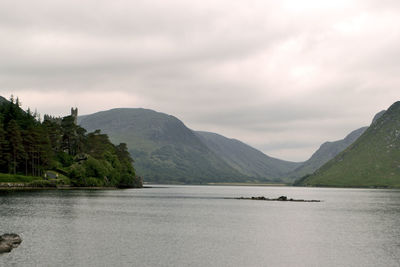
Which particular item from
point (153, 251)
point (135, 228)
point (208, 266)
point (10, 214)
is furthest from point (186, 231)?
point (10, 214)

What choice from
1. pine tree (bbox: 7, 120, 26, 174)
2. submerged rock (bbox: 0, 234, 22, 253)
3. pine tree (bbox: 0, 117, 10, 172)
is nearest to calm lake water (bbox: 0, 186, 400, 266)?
submerged rock (bbox: 0, 234, 22, 253)

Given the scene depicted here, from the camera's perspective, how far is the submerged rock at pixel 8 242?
52.5 m

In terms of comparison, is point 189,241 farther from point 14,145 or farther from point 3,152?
point 3,152

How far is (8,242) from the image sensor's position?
53875 millimetres

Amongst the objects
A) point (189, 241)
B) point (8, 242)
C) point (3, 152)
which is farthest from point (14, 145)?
point (189, 241)

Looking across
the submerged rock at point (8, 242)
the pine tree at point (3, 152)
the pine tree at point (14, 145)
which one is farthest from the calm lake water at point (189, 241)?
the pine tree at point (14, 145)

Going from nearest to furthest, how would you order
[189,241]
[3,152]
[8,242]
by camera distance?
[8,242] → [189,241] → [3,152]

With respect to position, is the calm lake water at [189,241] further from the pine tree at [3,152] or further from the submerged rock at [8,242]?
the pine tree at [3,152]

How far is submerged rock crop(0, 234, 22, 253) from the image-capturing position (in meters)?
52.5

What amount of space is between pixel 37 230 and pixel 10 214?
77.7 feet

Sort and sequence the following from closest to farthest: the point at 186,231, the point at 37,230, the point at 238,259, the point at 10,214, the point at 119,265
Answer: the point at 119,265 < the point at 238,259 < the point at 37,230 < the point at 186,231 < the point at 10,214

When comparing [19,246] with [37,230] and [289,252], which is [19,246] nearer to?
[37,230]

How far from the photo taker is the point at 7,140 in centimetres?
18488

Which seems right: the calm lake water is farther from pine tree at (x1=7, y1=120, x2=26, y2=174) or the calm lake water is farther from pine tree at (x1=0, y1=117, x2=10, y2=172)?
pine tree at (x1=7, y1=120, x2=26, y2=174)
